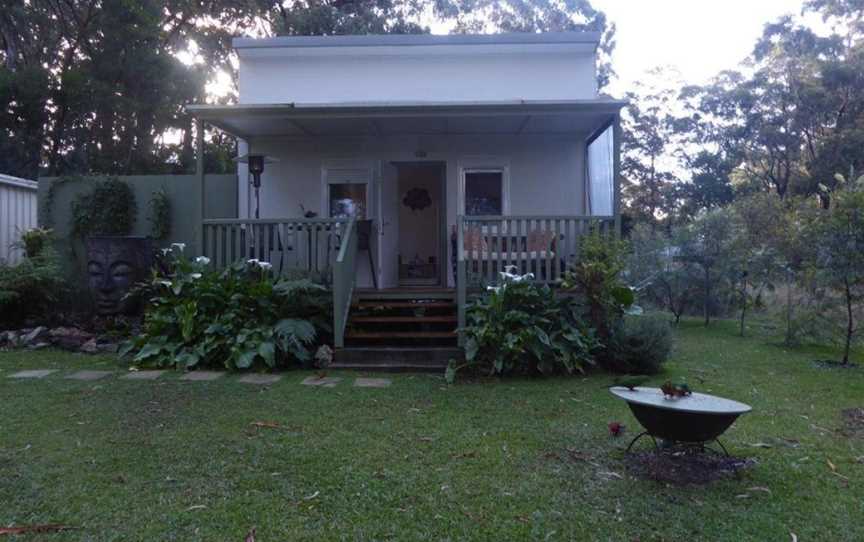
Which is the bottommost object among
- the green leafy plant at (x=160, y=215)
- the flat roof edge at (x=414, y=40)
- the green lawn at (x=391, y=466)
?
the green lawn at (x=391, y=466)

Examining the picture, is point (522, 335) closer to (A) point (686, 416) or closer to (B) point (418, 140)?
(A) point (686, 416)

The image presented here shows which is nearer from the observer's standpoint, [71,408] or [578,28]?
[71,408]

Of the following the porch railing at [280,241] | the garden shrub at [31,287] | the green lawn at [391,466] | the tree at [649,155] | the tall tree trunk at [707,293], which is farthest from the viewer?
the tree at [649,155]

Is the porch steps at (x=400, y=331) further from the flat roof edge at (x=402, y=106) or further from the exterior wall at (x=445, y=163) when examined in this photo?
the flat roof edge at (x=402, y=106)

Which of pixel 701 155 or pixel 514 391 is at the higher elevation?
pixel 701 155

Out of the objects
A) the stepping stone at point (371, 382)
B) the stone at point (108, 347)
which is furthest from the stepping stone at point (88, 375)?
the stepping stone at point (371, 382)

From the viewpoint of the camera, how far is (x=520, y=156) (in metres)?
9.58

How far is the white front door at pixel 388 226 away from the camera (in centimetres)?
930

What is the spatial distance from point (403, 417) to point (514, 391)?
1.42 meters

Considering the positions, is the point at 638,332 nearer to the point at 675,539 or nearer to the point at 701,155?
the point at 675,539

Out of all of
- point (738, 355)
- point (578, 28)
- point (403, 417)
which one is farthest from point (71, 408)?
point (578, 28)

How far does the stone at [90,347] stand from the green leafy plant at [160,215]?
2150 mm

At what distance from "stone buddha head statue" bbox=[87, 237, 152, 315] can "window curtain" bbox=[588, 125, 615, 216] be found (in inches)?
261

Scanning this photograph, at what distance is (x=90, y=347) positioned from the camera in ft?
25.1
